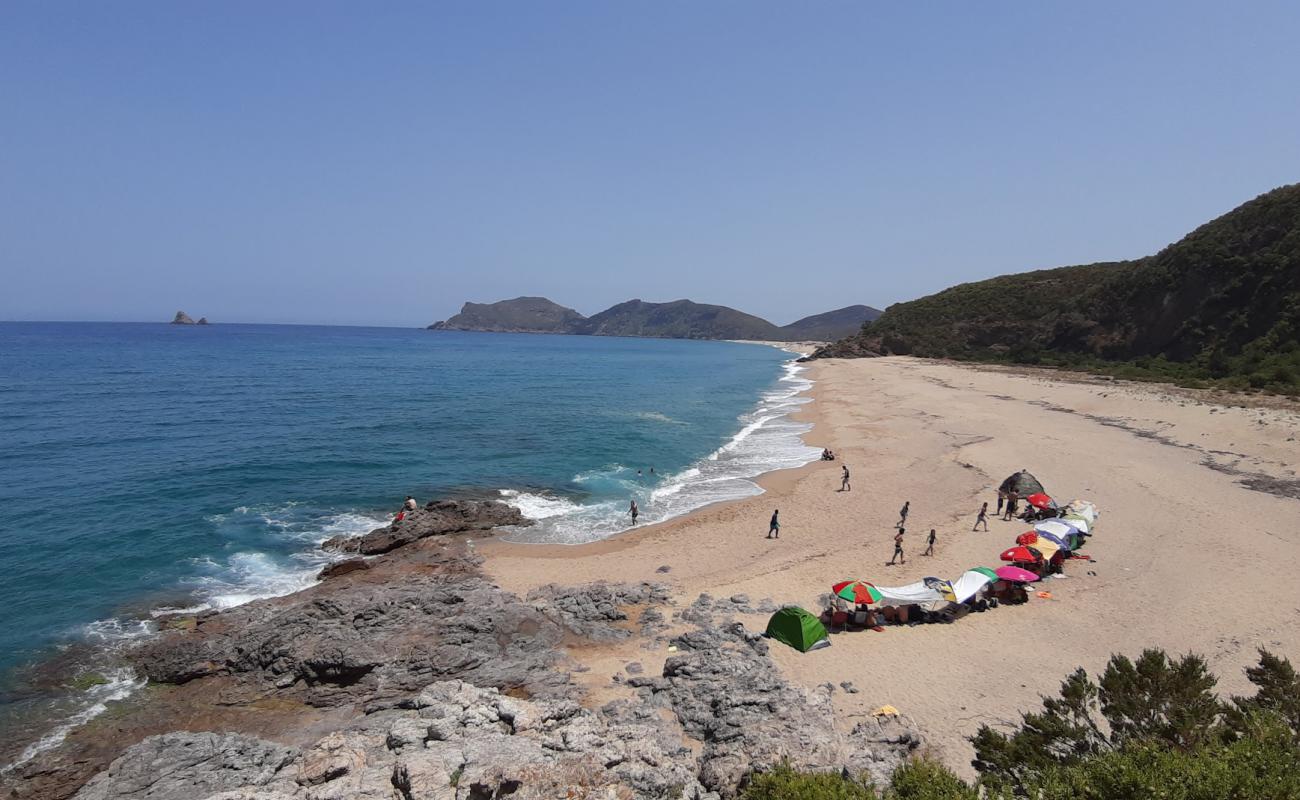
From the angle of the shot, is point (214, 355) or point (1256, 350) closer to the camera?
point (1256, 350)

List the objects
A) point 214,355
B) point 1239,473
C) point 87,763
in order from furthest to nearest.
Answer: point 214,355
point 1239,473
point 87,763

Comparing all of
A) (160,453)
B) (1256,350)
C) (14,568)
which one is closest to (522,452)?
(160,453)

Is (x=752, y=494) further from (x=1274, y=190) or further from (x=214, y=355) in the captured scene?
(x=214, y=355)

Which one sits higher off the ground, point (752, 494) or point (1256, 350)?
point (1256, 350)

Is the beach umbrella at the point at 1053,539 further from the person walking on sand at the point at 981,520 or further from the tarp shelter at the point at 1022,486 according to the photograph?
the tarp shelter at the point at 1022,486

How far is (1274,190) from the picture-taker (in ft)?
218

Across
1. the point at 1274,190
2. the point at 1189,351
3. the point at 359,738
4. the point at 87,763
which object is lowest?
the point at 87,763

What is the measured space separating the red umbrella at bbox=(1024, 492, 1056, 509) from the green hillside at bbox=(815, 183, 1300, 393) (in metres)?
35.0

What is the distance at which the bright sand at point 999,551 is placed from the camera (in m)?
13.5

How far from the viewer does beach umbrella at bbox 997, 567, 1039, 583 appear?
16.4m

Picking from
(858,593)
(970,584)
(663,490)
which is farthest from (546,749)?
(663,490)

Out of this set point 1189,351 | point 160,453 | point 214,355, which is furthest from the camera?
point 214,355

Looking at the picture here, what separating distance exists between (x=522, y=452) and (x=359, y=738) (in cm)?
2862

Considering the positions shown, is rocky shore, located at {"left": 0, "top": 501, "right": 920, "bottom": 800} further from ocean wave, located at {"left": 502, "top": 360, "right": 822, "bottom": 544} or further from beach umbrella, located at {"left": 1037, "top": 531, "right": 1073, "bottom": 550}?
beach umbrella, located at {"left": 1037, "top": 531, "right": 1073, "bottom": 550}
